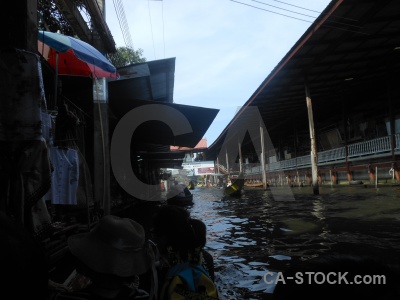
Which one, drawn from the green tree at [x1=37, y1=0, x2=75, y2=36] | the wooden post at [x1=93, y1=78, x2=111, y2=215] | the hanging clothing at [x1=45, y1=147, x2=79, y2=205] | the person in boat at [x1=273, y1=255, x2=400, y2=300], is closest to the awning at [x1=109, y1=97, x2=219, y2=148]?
the wooden post at [x1=93, y1=78, x2=111, y2=215]

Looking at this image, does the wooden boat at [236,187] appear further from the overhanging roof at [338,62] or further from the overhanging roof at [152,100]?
the overhanging roof at [152,100]

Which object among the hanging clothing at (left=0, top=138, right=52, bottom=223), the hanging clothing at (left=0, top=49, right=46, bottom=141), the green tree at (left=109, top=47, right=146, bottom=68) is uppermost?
the green tree at (left=109, top=47, right=146, bottom=68)

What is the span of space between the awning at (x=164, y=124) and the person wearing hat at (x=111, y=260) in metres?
5.36

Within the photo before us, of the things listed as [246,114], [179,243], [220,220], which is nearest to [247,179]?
[246,114]

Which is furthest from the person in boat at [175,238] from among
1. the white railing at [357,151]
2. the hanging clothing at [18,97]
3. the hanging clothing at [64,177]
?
the white railing at [357,151]

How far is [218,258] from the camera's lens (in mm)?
5816

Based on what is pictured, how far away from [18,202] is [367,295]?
81.5 inches

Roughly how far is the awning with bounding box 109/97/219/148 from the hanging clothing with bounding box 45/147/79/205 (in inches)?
102

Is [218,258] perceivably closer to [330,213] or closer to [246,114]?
[330,213]

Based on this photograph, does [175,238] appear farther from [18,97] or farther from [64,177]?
[64,177]

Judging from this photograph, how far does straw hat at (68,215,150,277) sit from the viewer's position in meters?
1.72

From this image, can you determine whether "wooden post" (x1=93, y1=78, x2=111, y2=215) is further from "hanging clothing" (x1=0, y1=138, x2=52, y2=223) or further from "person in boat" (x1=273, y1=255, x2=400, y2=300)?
"person in boat" (x1=273, y1=255, x2=400, y2=300)

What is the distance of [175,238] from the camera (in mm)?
2432

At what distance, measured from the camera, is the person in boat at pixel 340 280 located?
35.2 inches
